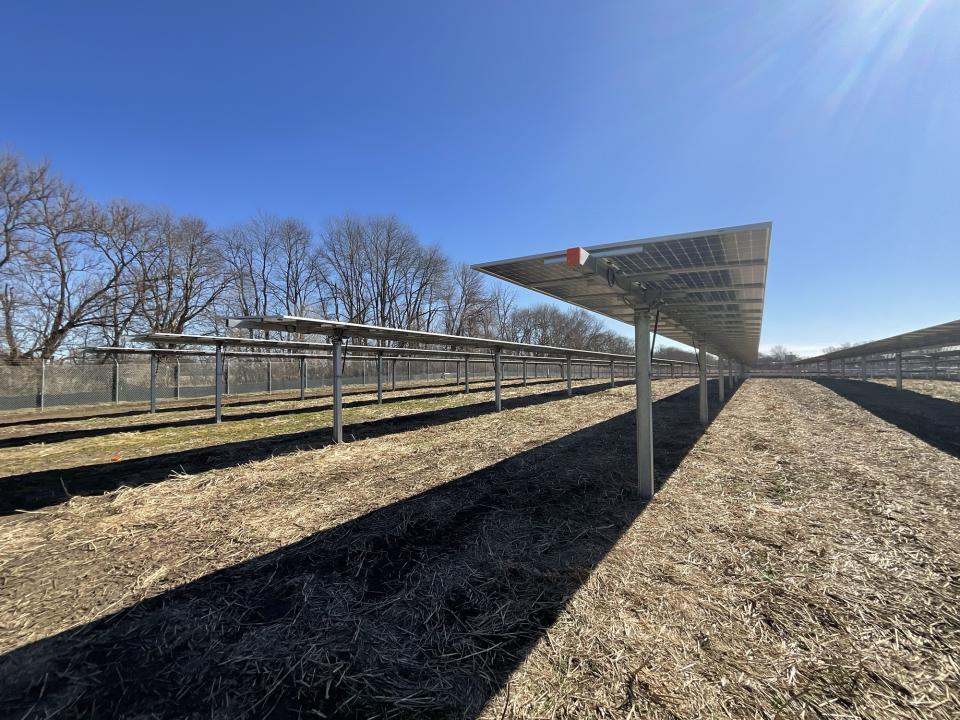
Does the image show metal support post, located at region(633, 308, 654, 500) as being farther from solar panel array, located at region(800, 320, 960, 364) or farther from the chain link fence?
the chain link fence

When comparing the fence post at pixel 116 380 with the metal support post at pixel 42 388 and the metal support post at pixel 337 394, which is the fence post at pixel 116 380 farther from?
the metal support post at pixel 337 394

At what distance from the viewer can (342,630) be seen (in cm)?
273

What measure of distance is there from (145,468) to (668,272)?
393 inches

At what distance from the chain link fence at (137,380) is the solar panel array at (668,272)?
18.9 metres

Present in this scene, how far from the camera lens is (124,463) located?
A: 7.71 m

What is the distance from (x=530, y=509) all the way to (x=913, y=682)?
3.38 meters

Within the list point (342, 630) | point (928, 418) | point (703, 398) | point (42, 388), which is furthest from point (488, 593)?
point (42, 388)

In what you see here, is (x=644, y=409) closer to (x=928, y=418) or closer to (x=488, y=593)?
(x=488, y=593)

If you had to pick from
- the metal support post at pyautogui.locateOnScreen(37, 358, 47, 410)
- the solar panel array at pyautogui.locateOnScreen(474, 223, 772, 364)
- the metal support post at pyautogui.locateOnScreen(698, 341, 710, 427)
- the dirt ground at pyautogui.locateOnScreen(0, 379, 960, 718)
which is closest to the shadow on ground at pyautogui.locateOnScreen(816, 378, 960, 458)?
the dirt ground at pyautogui.locateOnScreen(0, 379, 960, 718)

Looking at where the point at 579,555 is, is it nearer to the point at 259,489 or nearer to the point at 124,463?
the point at 259,489

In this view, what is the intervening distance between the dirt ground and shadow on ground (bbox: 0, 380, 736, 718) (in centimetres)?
2

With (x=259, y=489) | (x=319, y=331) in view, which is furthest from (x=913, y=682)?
(x=319, y=331)

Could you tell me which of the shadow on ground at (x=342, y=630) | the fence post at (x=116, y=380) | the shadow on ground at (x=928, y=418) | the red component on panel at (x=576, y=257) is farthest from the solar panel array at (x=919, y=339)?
the fence post at (x=116, y=380)

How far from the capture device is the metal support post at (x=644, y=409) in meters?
5.35
